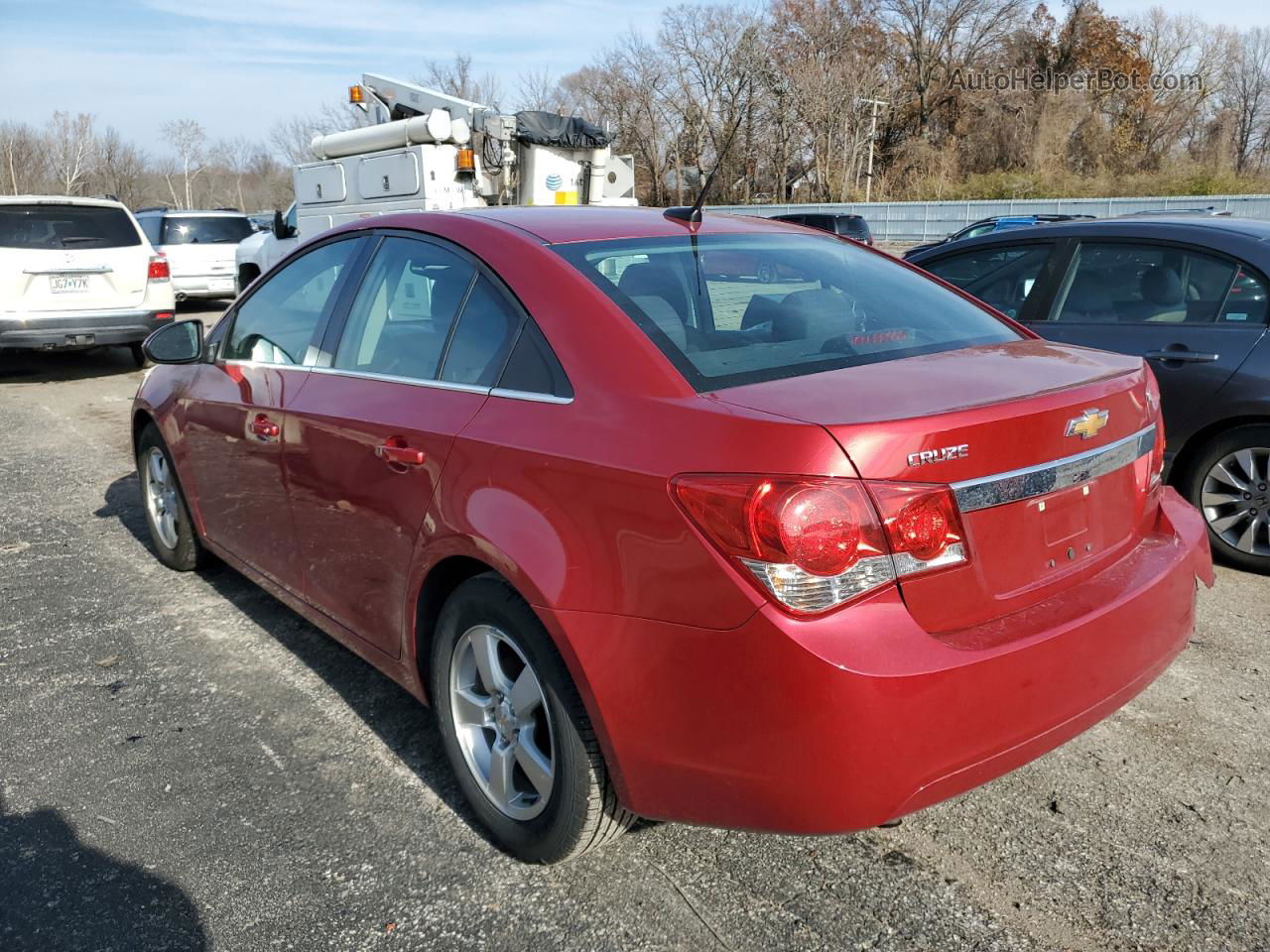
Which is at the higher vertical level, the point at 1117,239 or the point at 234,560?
the point at 1117,239

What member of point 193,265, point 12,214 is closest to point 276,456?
point 12,214

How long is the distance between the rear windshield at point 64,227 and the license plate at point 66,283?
0.30m

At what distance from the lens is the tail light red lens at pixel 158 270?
37.2 feet

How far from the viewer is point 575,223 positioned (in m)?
3.13

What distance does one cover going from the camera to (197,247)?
1753cm

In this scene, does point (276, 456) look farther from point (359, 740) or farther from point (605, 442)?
point (605, 442)

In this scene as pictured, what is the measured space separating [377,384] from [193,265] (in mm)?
16167

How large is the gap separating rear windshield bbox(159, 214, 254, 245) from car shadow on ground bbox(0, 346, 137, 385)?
4317mm

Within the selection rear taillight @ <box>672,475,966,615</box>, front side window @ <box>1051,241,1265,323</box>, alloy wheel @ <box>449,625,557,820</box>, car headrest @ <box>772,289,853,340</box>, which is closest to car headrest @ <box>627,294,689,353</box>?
car headrest @ <box>772,289,853,340</box>

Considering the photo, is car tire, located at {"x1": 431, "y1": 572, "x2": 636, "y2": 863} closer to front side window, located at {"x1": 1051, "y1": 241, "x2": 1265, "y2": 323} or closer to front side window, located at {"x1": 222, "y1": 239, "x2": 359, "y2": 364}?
front side window, located at {"x1": 222, "y1": 239, "x2": 359, "y2": 364}

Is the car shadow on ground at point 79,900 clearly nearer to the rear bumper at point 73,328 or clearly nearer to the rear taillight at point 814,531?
the rear taillight at point 814,531

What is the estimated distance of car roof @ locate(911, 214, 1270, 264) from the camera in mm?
4852

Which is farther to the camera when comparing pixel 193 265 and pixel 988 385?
pixel 193 265

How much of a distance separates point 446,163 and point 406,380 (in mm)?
9632
